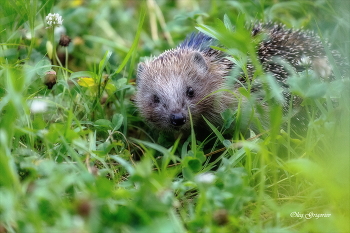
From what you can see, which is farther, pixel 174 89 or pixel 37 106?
pixel 174 89

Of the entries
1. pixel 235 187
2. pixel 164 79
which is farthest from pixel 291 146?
pixel 164 79

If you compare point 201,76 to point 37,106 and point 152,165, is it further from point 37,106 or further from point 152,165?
point 37,106

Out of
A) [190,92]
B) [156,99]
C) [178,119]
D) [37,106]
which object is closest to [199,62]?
[190,92]

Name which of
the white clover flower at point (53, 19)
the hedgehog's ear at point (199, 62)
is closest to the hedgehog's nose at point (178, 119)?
the hedgehog's ear at point (199, 62)

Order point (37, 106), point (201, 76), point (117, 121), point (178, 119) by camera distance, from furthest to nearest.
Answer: point (201, 76) < point (178, 119) < point (117, 121) < point (37, 106)

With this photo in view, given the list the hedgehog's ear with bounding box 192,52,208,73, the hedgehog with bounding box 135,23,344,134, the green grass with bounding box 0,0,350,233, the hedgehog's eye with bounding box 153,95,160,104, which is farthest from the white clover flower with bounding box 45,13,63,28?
the hedgehog's ear with bounding box 192,52,208,73

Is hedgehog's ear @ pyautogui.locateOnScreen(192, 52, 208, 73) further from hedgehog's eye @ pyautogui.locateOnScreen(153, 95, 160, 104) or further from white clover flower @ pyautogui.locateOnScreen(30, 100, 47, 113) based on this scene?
white clover flower @ pyautogui.locateOnScreen(30, 100, 47, 113)

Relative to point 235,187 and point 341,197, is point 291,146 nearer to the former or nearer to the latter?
point 341,197

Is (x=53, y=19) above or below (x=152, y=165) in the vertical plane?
above
